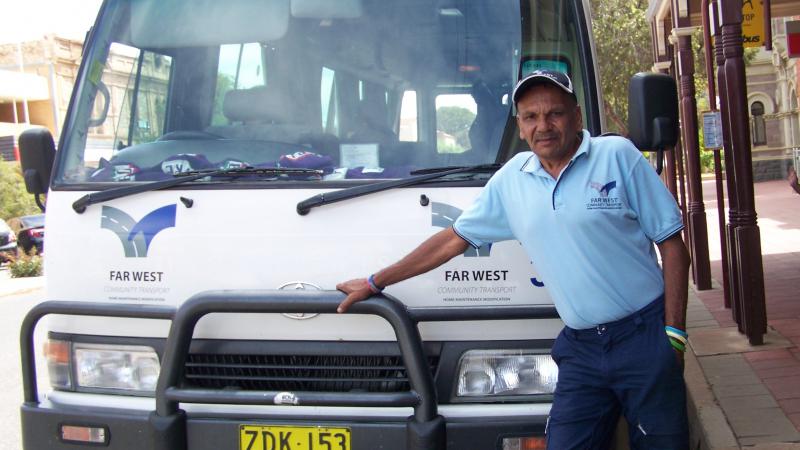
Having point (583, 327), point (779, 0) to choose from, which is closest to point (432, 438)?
point (583, 327)

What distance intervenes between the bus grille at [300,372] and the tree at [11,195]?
3019 cm

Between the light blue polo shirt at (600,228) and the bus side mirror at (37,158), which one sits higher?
the bus side mirror at (37,158)

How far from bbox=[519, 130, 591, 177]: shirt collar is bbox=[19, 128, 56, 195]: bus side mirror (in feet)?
6.85

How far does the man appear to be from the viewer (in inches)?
117

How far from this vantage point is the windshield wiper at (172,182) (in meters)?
3.58

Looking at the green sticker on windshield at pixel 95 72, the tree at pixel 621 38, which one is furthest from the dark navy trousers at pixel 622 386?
the tree at pixel 621 38

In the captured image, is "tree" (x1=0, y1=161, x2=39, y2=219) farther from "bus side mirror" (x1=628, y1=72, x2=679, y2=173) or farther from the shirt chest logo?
the shirt chest logo

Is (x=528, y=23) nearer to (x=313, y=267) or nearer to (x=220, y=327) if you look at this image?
(x=313, y=267)

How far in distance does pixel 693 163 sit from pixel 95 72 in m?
7.40

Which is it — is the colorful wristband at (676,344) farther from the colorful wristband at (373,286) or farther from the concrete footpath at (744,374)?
the concrete footpath at (744,374)

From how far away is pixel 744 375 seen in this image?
5.62 m

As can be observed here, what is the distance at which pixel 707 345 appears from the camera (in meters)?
6.59

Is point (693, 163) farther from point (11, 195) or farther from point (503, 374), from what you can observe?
point (11, 195)

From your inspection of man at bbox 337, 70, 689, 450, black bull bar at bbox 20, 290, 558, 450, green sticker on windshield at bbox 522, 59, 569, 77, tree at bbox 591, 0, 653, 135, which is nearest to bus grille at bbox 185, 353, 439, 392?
black bull bar at bbox 20, 290, 558, 450
